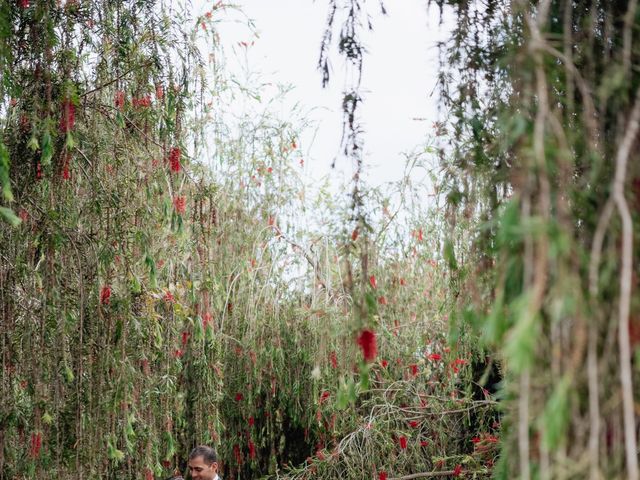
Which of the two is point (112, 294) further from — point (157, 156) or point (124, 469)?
point (124, 469)

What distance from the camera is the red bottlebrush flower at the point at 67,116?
115 inches

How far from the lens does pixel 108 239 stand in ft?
10.5

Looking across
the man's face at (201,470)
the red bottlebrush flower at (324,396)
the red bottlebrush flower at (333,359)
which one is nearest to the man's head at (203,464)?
the man's face at (201,470)

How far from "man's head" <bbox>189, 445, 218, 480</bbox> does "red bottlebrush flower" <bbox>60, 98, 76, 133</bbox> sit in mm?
1638

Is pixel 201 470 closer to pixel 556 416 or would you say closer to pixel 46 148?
pixel 46 148

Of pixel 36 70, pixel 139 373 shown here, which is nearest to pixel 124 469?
pixel 139 373

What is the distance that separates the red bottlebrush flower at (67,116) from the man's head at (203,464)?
164 centimetres

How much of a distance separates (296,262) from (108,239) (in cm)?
195

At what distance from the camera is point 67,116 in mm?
2947

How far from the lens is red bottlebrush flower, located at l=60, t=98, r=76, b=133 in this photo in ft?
9.62

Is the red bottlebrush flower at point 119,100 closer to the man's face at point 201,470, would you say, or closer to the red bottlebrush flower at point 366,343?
the man's face at point 201,470

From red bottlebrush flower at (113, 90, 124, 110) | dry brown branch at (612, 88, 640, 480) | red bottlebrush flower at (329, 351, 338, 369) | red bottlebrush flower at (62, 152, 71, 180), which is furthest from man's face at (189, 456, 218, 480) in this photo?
dry brown branch at (612, 88, 640, 480)

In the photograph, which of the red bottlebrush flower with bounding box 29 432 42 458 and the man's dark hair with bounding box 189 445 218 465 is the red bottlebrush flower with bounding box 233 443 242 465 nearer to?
the man's dark hair with bounding box 189 445 218 465

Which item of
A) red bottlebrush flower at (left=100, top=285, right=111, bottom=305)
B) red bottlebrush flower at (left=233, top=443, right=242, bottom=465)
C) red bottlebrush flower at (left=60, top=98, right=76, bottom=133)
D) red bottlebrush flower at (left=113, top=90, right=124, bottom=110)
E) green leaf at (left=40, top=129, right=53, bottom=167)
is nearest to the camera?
green leaf at (left=40, top=129, right=53, bottom=167)
